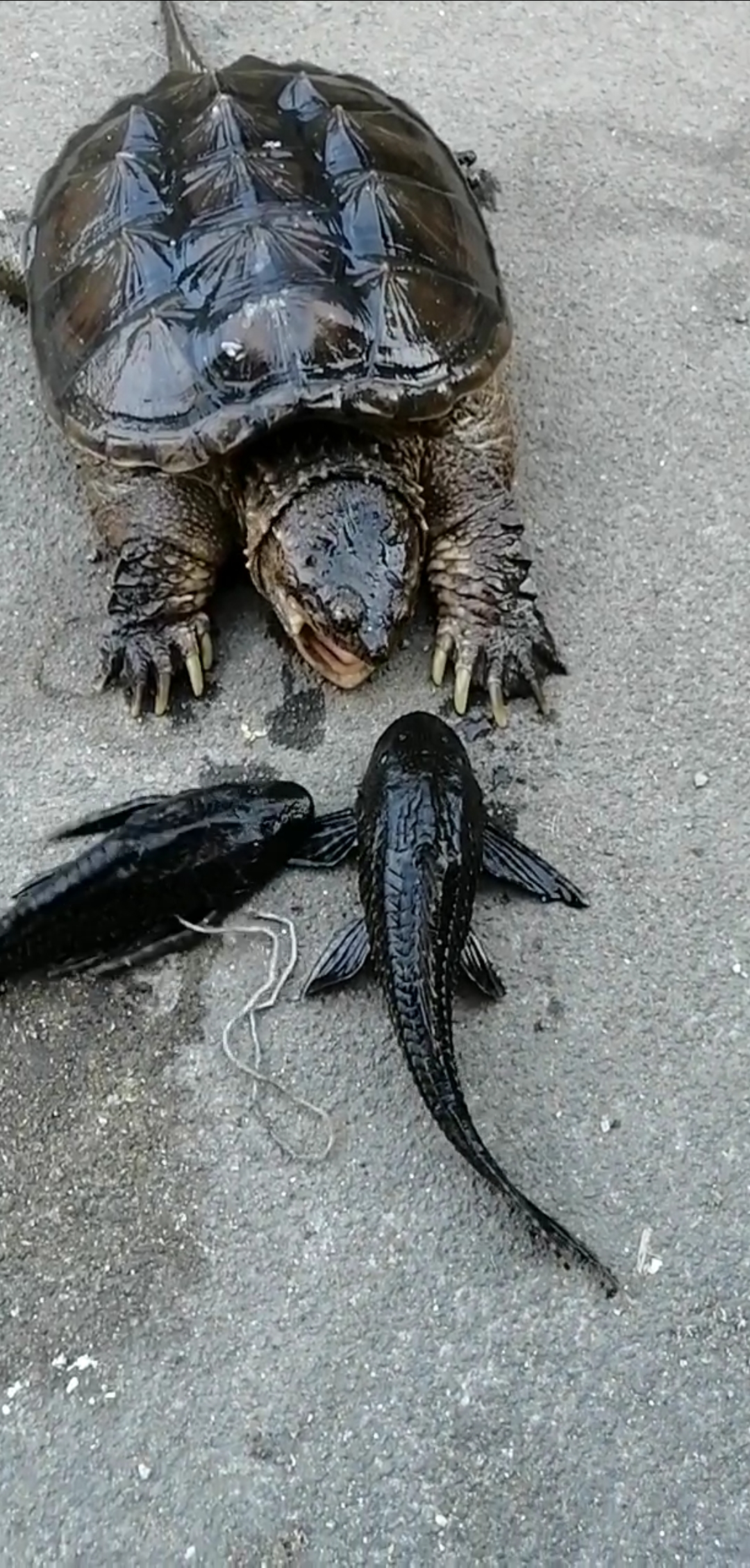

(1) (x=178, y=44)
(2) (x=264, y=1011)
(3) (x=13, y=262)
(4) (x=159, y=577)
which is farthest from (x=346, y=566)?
(1) (x=178, y=44)

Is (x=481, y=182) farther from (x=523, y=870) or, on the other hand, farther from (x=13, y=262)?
(x=523, y=870)

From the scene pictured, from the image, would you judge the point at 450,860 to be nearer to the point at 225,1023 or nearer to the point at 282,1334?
the point at 225,1023

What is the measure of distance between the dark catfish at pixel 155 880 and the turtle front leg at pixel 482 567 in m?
0.56

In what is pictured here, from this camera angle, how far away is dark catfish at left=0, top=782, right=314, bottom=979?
259 centimetres

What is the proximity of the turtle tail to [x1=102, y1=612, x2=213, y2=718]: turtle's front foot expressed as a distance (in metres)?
1.93

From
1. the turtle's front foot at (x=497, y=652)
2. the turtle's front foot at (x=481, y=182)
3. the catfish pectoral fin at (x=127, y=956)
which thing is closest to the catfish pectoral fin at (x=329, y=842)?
the catfish pectoral fin at (x=127, y=956)

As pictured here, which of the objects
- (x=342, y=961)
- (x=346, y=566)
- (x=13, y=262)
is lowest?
(x=342, y=961)

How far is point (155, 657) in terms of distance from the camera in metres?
3.05

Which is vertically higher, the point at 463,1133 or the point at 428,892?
the point at 428,892

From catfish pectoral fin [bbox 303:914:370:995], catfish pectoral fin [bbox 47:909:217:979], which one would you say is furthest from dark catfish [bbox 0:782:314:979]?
catfish pectoral fin [bbox 303:914:370:995]

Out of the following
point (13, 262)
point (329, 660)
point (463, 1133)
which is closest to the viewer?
point (463, 1133)

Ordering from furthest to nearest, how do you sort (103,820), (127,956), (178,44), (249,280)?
(178,44)
(249,280)
(103,820)
(127,956)

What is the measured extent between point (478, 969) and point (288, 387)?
129cm

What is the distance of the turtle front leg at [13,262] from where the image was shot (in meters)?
3.59
